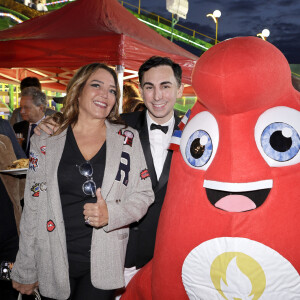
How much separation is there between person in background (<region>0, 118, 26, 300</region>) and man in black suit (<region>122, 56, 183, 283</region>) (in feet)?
2.00

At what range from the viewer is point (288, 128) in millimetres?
1146

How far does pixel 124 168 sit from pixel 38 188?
384mm

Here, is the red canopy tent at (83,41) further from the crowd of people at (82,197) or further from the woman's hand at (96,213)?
the woman's hand at (96,213)

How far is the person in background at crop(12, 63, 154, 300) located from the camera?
1464mm

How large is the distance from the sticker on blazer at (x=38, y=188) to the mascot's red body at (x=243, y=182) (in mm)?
626

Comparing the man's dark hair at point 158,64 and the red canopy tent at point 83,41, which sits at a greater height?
the red canopy tent at point 83,41

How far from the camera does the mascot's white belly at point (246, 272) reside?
1123 mm

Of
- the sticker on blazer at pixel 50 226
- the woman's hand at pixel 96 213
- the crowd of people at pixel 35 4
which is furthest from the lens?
the crowd of people at pixel 35 4

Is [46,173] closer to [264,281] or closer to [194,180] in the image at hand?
[194,180]

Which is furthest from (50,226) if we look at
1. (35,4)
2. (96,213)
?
(35,4)

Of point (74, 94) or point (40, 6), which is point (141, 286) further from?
point (40, 6)

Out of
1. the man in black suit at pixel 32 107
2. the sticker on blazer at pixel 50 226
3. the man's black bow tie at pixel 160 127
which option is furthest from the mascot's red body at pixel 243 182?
the man in black suit at pixel 32 107

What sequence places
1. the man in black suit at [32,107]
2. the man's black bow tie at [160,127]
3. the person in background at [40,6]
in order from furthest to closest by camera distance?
1. the person in background at [40,6]
2. the man in black suit at [32,107]
3. the man's black bow tie at [160,127]

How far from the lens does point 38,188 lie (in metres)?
1.53
